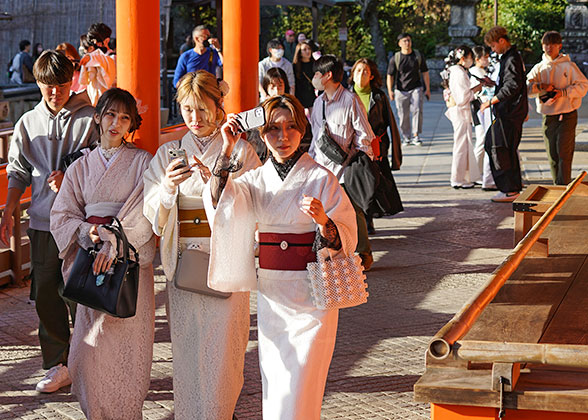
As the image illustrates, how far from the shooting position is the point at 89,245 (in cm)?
461

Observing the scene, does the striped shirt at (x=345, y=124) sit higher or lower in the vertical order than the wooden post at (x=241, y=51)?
lower

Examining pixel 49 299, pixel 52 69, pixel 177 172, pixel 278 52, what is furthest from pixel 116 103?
pixel 278 52

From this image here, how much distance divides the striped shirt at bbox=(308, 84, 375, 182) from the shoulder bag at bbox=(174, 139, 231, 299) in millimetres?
3121

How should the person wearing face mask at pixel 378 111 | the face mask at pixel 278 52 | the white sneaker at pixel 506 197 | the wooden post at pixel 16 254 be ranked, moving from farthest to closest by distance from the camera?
the face mask at pixel 278 52
the white sneaker at pixel 506 197
the person wearing face mask at pixel 378 111
the wooden post at pixel 16 254

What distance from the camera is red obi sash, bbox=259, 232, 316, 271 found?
13.1 feet

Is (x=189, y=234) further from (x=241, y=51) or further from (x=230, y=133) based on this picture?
(x=241, y=51)

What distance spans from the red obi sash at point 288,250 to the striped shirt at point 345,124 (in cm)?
345

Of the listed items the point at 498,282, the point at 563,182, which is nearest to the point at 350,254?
the point at 498,282

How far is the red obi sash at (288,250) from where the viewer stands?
13.1 ft

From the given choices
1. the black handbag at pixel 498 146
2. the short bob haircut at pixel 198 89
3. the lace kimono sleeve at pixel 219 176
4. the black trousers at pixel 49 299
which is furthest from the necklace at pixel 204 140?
the black handbag at pixel 498 146

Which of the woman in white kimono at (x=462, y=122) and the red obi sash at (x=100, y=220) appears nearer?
the red obi sash at (x=100, y=220)

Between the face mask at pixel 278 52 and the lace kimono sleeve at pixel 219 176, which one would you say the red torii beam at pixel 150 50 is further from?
the face mask at pixel 278 52

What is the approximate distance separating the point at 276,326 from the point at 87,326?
3.82 ft

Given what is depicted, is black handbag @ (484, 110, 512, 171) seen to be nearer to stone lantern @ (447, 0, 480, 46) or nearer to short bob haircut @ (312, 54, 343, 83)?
short bob haircut @ (312, 54, 343, 83)
